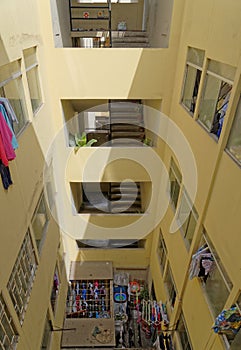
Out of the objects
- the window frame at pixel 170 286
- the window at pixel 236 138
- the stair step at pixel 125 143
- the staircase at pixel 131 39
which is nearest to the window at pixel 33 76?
the stair step at pixel 125 143

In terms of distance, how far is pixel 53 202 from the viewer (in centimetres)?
622

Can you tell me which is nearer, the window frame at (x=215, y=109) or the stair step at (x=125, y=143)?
the window frame at (x=215, y=109)

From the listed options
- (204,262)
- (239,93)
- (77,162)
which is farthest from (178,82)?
(204,262)

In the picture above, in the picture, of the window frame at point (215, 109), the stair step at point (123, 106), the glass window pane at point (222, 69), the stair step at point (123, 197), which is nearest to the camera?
the glass window pane at point (222, 69)

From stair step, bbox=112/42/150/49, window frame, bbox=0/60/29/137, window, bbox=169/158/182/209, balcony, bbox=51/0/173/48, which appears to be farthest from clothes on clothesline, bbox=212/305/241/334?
stair step, bbox=112/42/150/49

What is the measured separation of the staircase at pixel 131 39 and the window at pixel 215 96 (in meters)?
4.18

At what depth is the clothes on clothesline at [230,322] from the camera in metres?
3.13

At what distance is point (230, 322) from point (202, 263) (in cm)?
100

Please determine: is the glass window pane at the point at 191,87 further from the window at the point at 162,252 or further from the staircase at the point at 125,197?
the staircase at the point at 125,197

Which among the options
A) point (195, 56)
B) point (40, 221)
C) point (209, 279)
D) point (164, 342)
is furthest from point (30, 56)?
point (164, 342)

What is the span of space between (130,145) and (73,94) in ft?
6.11

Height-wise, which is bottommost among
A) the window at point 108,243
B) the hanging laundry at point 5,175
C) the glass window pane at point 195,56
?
the window at point 108,243

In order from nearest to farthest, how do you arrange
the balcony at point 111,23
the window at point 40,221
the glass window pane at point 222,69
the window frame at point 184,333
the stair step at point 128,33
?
the glass window pane at point 222,69, the window frame at point 184,333, the window at point 40,221, the balcony at point 111,23, the stair step at point 128,33

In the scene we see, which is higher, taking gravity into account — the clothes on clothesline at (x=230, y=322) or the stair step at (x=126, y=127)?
the stair step at (x=126, y=127)
